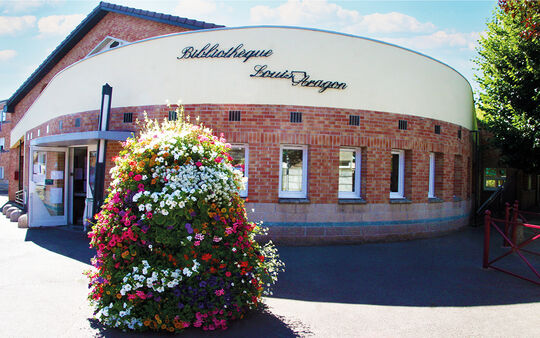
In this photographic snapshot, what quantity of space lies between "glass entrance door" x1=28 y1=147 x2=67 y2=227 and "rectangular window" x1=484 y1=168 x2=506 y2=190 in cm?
1452

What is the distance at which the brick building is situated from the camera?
27.1 feet

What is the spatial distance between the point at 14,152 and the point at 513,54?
24.8 metres

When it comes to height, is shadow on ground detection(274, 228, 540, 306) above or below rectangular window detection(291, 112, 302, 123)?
below

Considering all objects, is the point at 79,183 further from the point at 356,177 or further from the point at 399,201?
the point at 399,201

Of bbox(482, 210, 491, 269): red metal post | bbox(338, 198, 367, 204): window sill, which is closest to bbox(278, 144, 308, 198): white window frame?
bbox(338, 198, 367, 204): window sill

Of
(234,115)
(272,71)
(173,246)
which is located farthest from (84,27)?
(173,246)

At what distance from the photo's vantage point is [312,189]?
828 cm

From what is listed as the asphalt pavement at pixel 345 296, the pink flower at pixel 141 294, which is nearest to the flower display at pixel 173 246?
the pink flower at pixel 141 294

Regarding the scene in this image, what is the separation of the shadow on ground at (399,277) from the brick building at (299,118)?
3.10 feet

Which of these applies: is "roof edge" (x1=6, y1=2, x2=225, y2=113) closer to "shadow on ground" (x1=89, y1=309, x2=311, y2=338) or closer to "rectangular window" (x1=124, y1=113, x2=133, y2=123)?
"rectangular window" (x1=124, y1=113, x2=133, y2=123)

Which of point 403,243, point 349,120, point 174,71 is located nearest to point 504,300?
point 403,243

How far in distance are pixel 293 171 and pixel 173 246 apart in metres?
5.01

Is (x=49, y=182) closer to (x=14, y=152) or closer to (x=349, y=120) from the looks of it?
(x=349, y=120)

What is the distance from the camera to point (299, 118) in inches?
328
